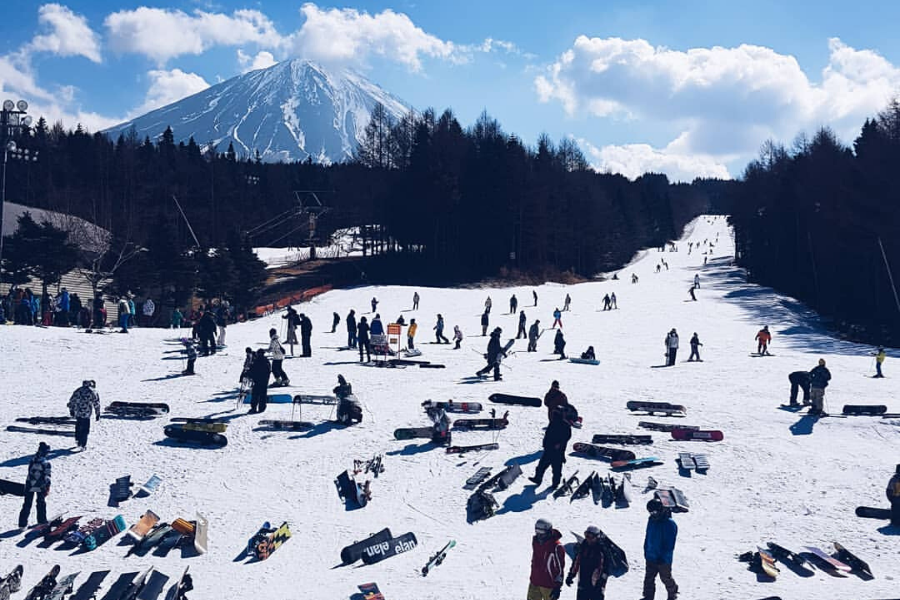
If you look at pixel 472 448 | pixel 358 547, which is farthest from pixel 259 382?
pixel 358 547

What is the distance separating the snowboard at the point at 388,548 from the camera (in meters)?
9.56

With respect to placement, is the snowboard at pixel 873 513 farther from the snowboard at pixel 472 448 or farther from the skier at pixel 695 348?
the skier at pixel 695 348

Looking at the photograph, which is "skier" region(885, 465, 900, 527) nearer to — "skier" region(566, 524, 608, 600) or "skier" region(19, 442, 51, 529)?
"skier" region(566, 524, 608, 600)

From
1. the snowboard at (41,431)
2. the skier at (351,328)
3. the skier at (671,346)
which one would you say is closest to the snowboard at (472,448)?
the snowboard at (41,431)

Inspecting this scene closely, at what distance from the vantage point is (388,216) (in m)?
68.1

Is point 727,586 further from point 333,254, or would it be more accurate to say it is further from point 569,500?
point 333,254

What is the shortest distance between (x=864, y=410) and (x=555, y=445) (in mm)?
11238

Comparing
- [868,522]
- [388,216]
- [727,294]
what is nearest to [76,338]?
[868,522]

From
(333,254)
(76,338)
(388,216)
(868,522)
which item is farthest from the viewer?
(333,254)

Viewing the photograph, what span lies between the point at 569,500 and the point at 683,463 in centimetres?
321

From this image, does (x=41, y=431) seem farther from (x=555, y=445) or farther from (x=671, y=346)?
(x=671, y=346)

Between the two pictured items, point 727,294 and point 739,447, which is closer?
point 739,447

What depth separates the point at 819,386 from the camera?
57.1ft

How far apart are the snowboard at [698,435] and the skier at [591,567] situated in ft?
28.2
